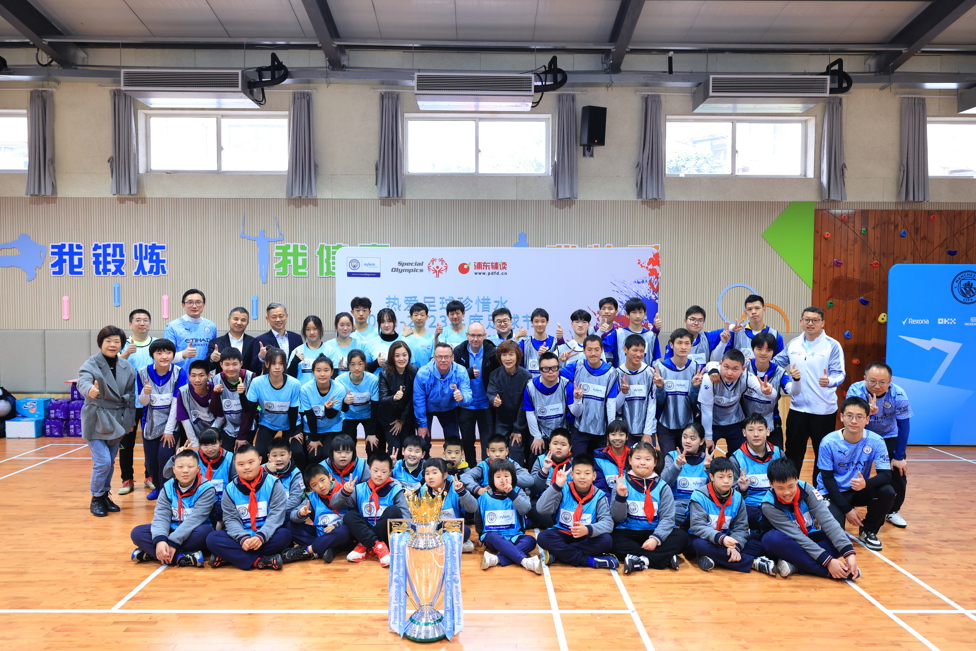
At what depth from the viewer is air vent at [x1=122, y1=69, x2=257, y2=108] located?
287 inches

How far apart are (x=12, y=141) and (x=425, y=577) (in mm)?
8963

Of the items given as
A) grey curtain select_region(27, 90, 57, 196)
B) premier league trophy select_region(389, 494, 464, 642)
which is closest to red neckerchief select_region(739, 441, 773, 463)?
premier league trophy select_region(389, 494, 464, 642)

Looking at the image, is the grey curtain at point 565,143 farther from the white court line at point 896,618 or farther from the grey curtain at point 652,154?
the white court line at point 896,618

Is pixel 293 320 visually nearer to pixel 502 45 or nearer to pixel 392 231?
pixel 392 231

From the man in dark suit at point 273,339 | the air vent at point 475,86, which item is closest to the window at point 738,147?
the air vent at point 475,86

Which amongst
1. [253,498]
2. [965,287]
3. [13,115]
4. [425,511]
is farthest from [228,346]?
[965,287]

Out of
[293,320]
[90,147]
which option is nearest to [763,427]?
[293,320]

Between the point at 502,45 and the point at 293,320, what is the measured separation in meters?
4.34

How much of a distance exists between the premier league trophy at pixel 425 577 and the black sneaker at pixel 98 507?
3.20 metres

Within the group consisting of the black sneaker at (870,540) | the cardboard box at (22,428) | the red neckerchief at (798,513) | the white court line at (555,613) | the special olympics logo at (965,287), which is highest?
the special olympics logo at (965,287)

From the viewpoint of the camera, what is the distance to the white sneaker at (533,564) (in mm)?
4340

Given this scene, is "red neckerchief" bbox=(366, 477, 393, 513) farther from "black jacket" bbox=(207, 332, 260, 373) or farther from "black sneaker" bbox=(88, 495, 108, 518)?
"black sneaker" bbox=(88, 495, 108, 518)

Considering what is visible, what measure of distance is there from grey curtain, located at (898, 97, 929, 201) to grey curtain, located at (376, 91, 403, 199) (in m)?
6.49

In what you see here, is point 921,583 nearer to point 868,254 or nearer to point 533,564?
point 533,564
